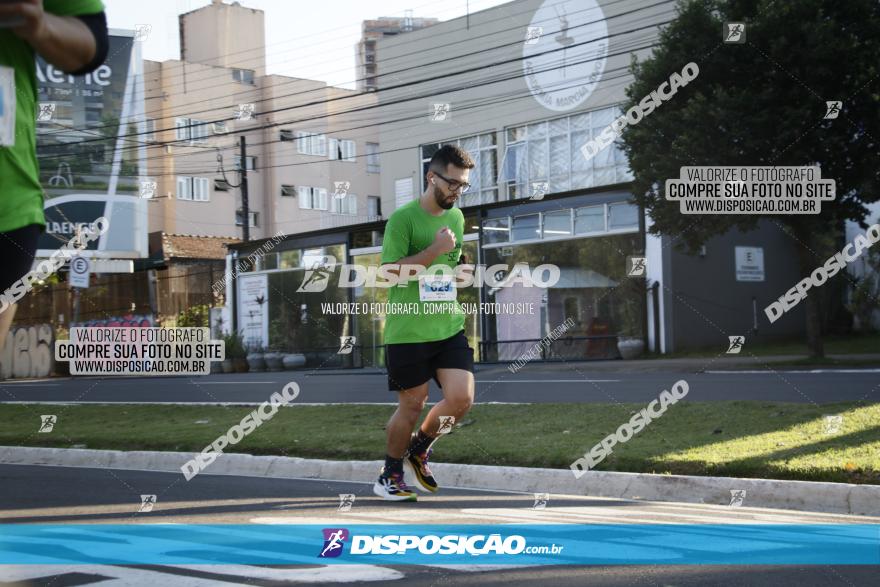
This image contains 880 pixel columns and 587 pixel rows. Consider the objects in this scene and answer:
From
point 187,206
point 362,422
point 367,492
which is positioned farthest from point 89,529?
point 187,206

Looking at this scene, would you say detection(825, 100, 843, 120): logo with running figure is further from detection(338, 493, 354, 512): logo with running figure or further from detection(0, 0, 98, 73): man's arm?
detection(0, 0, 98, 73): man's arm

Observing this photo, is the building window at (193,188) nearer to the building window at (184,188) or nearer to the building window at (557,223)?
the building window at (184,188)

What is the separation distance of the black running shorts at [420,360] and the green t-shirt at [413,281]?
47mm

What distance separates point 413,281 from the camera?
228 inches

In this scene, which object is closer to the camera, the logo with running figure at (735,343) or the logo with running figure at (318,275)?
the logo with running figure at (735,343)

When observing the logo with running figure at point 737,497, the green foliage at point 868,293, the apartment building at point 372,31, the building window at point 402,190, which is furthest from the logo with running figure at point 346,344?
the apartment building at point 372,31

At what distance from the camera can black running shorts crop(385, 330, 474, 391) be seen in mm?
5867

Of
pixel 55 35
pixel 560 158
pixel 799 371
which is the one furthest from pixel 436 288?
pixel 560 158

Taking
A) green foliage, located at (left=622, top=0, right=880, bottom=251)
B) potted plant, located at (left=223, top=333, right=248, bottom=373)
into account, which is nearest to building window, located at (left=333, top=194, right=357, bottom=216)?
potted plant, located at (left=223, top=333, right=248, bottom=373)

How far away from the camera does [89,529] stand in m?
6.09

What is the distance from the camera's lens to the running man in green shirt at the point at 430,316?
19.0 ft

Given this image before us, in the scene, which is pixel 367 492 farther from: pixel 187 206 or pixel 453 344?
pixel 187 206

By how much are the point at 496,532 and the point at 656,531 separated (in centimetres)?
88

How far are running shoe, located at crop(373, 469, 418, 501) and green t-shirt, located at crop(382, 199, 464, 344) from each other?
85cm
